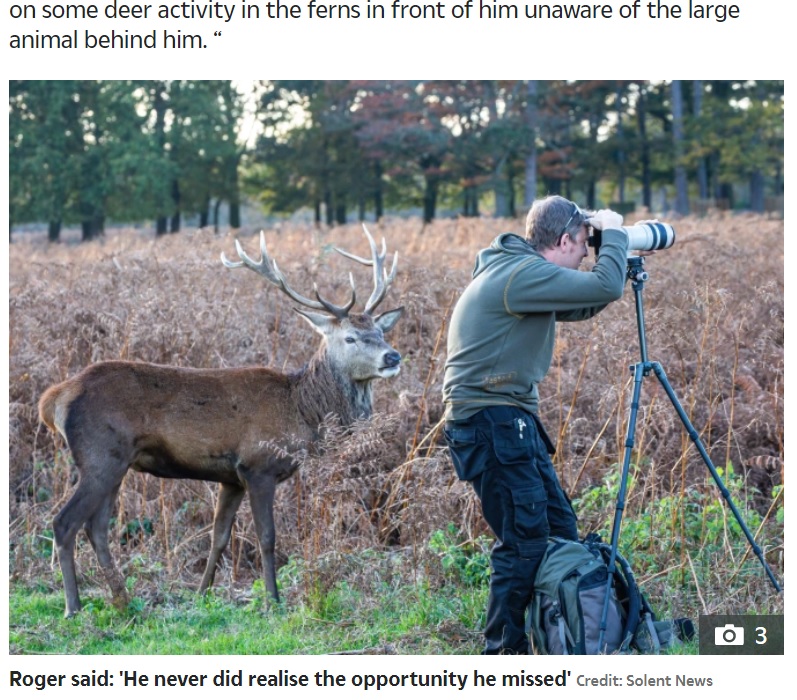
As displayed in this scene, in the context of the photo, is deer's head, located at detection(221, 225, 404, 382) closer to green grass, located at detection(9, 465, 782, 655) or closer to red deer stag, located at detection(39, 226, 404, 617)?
red deer stag, located at detection(39, 226, 404, 617)

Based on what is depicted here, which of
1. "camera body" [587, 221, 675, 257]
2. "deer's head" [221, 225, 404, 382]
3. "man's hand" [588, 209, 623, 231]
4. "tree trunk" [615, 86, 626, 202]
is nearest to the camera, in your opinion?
"man's hand" [588, 209, 623, 231]

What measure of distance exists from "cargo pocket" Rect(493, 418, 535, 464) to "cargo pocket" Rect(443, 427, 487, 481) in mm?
95

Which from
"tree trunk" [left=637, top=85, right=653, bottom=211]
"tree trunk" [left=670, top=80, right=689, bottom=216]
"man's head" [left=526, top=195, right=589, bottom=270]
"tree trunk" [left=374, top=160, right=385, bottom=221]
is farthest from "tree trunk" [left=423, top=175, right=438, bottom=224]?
"man's head" [left=526, top=195, right=589, bottom=270]

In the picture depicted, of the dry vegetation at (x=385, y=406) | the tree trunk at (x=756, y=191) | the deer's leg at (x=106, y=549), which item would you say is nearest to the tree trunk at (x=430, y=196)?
the tree trunk at (x=756, y=191)

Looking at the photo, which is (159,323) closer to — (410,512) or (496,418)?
(410,512)

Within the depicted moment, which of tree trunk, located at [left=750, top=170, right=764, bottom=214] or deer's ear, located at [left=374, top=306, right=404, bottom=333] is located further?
tree trunk, located at [left=750, top=170, right=764, bottom=214]

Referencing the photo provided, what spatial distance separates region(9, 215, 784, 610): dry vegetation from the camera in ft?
20.4

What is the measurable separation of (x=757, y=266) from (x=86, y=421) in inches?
301

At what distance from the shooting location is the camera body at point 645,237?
16.1 ft

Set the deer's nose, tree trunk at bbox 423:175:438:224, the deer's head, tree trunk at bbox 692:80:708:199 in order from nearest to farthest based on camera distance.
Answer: the deer's nose < the deer's head < tree trunk at bbox 692:80:708:199 < tree trunk at bbox 423:175:438:224

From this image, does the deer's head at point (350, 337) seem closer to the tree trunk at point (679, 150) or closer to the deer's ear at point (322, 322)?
the deer's ear at point (322, 322)

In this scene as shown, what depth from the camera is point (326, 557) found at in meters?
5.74

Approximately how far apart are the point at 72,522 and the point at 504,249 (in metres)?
2.97
